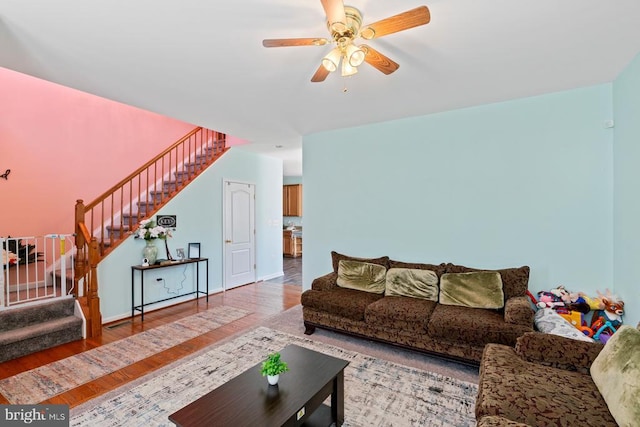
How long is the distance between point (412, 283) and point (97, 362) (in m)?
3.35

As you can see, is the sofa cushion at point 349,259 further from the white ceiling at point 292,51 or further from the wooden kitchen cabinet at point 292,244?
the wooden kitchen cabinet at point 292,244

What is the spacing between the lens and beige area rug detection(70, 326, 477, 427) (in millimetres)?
2078

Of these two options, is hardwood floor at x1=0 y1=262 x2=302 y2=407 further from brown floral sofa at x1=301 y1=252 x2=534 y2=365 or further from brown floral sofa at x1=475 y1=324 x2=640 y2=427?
brown floral sofa at x1=475 y1=324 x2=640 y2=427

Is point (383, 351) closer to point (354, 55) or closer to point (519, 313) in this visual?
point (519, 313)

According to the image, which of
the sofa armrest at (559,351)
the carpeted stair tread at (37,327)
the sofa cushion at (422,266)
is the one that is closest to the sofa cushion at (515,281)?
the sofa cushion at (422,266)

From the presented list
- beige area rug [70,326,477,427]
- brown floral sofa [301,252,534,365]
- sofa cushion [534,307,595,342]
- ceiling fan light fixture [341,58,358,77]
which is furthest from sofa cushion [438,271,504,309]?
ceiling fan light fixture [341,58,358,77]

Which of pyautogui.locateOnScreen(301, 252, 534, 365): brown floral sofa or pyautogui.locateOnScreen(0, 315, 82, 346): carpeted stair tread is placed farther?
pyautogui.locateOnScreen(0, 315, 82, 346): carpeted stair tread

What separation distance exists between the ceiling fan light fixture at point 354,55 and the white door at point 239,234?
13.7 ft

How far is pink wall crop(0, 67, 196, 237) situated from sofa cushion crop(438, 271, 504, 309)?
5379 millimetres

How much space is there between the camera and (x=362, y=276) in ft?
12.4

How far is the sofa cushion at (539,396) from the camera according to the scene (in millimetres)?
1455

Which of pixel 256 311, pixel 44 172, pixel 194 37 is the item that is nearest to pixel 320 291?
pixel 256 311

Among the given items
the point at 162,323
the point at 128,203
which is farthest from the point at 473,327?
the point at 128,203

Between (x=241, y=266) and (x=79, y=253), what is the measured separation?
106 inches
